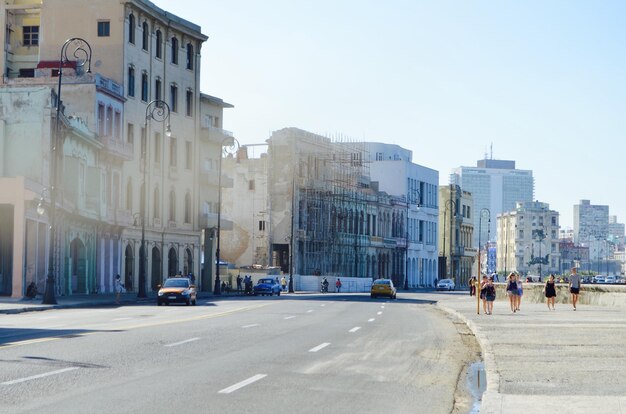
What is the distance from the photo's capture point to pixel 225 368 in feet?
56.0

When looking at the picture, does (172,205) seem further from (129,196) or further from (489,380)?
(489,380)

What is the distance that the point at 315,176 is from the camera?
360 ft

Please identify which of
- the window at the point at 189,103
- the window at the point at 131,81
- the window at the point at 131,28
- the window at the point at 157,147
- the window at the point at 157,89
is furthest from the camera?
the window at the point at 189,103

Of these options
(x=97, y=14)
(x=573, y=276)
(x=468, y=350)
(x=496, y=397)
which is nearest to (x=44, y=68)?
(x=97, y=14)

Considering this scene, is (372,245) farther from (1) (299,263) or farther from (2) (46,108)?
(2) (46,108)

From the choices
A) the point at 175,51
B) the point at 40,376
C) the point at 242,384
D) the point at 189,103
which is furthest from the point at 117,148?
the point at 242,384

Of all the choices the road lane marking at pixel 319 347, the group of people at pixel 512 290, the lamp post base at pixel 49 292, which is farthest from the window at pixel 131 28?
the road lane marking at pixel 319 347

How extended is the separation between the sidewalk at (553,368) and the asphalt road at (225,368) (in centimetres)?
61

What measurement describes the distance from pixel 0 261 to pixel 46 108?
8.18 m

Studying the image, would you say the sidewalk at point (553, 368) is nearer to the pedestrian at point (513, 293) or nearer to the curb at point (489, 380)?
the curb at point (489, 380)

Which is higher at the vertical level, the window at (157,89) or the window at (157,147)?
the window at (157,89)

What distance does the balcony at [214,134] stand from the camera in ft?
293

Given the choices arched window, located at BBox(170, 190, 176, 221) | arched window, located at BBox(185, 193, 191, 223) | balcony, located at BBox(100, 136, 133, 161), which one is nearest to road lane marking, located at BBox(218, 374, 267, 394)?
balcony, located at BBox(100, 136, 133, 161)

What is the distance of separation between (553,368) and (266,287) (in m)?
61.9
